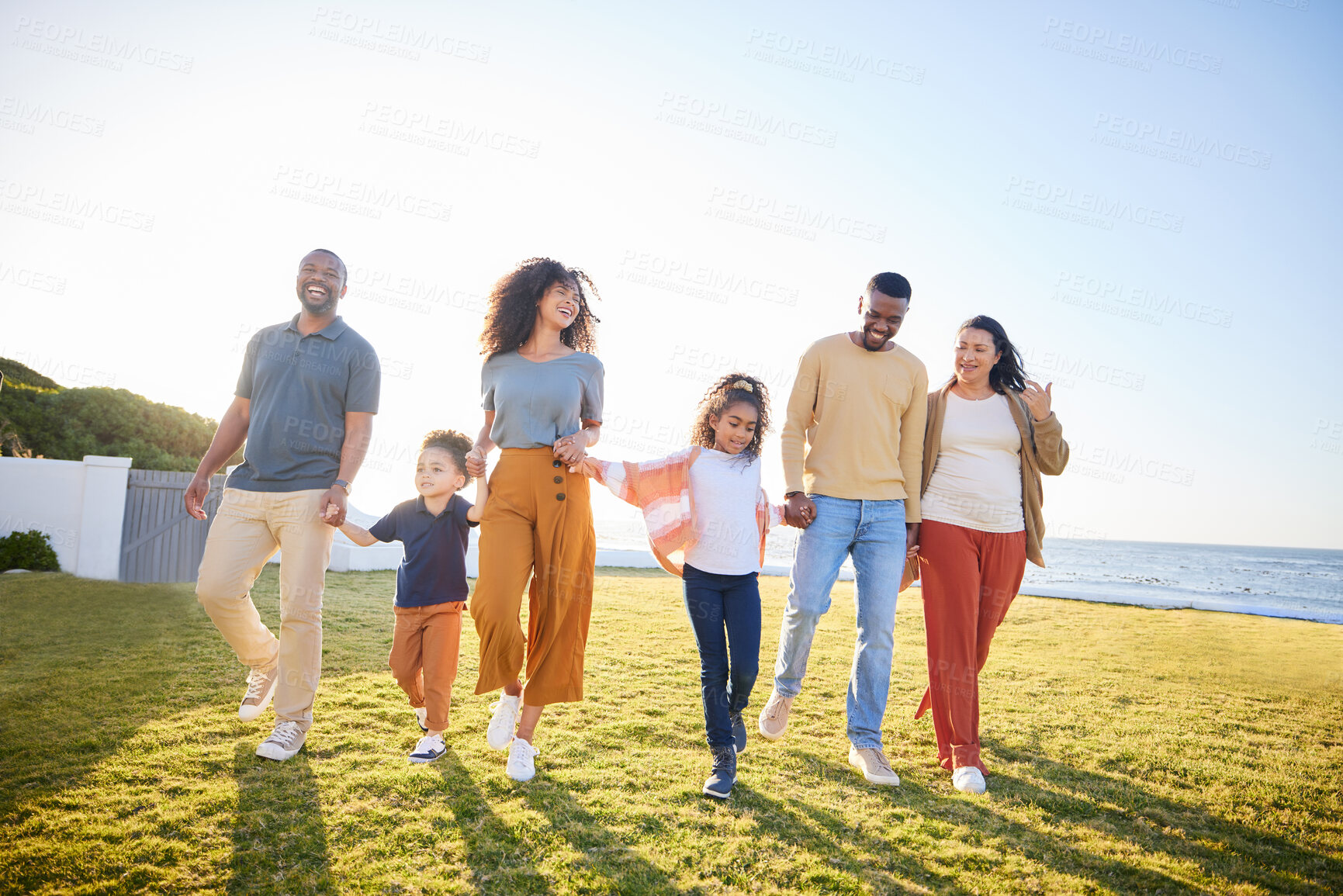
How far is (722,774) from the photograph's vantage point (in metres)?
3.26

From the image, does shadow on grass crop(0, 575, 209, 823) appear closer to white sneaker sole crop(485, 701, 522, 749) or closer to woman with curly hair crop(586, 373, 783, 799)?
white sneaker sole crop(485, 701, 522, 749)

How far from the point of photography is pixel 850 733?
3746mm

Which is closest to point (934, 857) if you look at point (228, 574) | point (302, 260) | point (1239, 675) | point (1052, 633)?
point (228, 574)

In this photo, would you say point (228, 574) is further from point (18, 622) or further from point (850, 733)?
point (18, 622)

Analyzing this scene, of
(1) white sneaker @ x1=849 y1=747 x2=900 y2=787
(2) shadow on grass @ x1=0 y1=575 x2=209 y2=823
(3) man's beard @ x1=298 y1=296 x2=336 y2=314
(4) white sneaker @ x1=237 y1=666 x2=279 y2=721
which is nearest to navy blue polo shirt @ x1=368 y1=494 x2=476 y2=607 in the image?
(4) white sneaker @ x1=237 y1=666 x2=279 y2=721

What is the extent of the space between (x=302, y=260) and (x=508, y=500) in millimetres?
1768

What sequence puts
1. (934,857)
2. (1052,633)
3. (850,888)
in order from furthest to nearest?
(1052,633), (934,857), (850,888)

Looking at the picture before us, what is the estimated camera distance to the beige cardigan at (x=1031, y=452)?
3.79 m

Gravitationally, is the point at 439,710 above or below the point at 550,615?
below

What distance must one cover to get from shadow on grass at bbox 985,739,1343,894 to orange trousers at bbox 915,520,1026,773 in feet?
1.28

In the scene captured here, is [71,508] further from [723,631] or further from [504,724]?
[723,631]

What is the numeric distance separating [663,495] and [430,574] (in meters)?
1.40

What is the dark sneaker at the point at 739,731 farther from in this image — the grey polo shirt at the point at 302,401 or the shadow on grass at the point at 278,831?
the grey polo shirt at the point at 302,401

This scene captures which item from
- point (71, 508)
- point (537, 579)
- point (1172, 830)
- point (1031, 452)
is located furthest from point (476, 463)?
point (71, 508)
